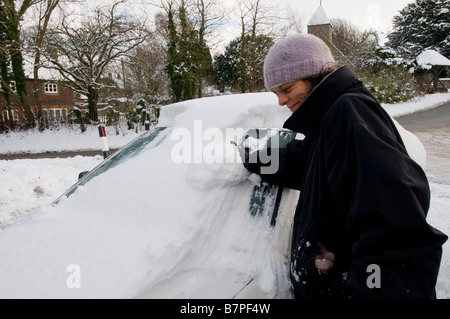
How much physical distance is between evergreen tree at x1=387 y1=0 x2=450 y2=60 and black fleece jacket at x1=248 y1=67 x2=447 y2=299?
106ft

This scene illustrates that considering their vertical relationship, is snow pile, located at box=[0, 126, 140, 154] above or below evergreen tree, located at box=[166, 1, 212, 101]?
below

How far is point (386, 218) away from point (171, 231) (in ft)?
2.87

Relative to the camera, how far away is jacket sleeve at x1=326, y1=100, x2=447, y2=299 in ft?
2.74

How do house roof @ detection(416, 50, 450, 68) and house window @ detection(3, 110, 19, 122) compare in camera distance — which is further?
house roof @ detection(416, 50, 450, 68)

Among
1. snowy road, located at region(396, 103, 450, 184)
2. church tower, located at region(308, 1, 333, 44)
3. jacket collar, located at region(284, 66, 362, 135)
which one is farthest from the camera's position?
church tower, located at region(308, 1, 333, 44)

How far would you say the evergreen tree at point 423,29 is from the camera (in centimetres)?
2852

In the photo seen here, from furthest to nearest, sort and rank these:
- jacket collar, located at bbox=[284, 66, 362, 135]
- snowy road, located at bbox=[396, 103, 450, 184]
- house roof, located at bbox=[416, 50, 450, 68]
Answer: house roof, located at bbox=[416, 50, 450, 68], snowy road, located at bbox=[396, 103, 450, 184], jacket collar, located at bbox=[284, 66, 362, 135]

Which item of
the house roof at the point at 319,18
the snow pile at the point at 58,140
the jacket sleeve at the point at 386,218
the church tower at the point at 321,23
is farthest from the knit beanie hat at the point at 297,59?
the house roof at the point at 319,18

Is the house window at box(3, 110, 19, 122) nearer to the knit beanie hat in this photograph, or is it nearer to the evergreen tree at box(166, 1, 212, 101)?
the evergreen tree at box(166, 1, 212, 101)

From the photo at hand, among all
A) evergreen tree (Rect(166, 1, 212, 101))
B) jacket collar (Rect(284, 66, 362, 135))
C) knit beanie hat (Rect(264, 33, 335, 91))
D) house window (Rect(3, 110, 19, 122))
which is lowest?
jacket collar (Rect(284, 66, 362, 135))

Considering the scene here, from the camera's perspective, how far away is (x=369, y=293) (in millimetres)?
877

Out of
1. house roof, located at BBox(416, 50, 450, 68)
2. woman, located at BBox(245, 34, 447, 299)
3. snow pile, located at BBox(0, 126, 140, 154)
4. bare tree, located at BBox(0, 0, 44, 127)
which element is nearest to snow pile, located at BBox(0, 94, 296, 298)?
woman, located at BBox(245, 34, 447, 299)

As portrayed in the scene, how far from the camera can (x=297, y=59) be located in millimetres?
1234

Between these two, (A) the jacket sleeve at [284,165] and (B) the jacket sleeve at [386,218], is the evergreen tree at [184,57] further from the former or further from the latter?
(B) the jacket sleeve at [386,218]
